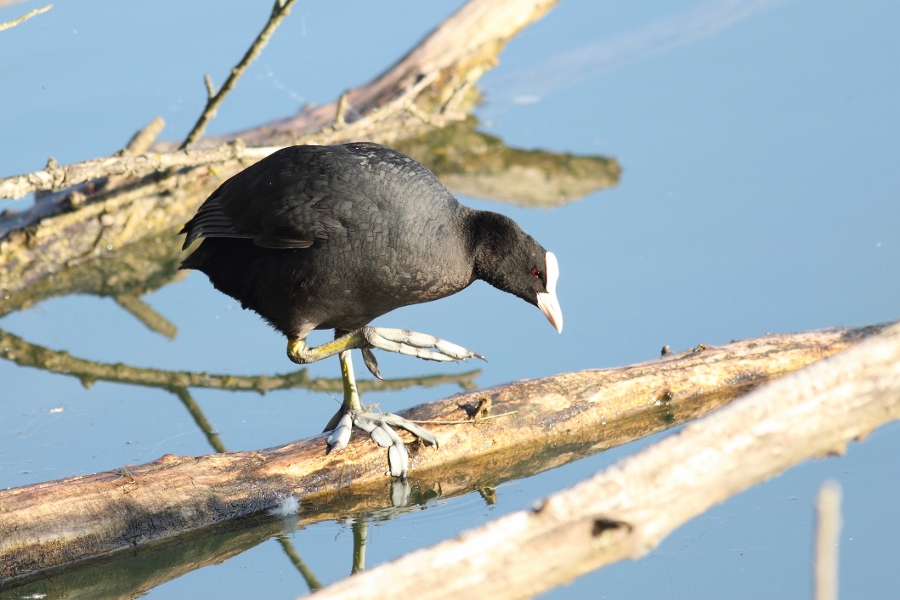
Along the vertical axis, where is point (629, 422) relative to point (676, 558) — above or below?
above

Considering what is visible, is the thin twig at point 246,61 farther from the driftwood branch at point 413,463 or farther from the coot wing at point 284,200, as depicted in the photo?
the driftwood branch at point 413,463

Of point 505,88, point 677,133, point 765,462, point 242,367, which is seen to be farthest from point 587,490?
point 505,88

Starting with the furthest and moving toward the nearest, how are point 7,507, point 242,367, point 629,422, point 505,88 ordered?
point 505,88
point 242,367
point 629,422
point 7,507

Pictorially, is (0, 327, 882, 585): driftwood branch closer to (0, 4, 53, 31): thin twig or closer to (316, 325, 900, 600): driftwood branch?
(0, 4, 53, 31): thin twig

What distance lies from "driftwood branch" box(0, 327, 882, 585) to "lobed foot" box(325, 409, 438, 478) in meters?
0.06

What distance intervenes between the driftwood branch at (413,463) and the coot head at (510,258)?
1.56ft

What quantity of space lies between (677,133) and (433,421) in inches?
156

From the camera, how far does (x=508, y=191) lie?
7.19m

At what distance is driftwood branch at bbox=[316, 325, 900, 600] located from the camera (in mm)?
2096

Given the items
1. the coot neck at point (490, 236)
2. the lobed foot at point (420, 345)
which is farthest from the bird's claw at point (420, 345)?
the coot neck at point (490, 236)

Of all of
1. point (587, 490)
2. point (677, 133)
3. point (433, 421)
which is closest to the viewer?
point (587, 490)

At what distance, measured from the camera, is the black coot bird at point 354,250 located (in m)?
3.97

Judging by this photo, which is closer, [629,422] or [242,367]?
[629,422]

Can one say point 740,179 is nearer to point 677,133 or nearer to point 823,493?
point 677,133
